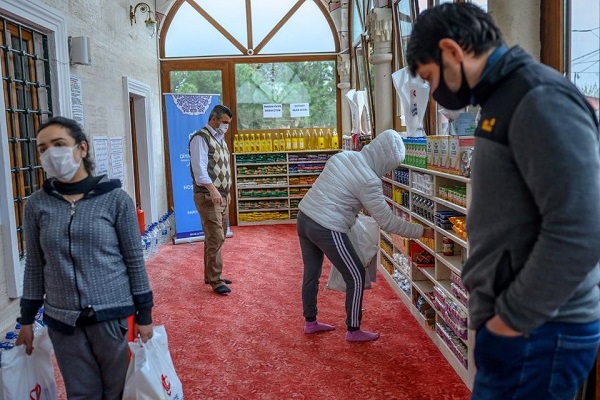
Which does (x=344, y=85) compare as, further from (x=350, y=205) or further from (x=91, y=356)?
(x=91, y=356)

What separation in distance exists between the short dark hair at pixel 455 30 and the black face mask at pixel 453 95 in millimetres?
55

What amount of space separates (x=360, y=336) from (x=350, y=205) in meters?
1.04

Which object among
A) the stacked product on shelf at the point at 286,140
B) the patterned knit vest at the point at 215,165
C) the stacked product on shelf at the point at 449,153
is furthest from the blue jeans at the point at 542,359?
the stacked product on shelf at the point at 286,140

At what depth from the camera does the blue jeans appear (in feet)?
4.77

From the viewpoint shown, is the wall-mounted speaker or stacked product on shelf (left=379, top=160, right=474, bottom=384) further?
the wall-mounted speaker

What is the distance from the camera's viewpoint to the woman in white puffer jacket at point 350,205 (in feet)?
13.0

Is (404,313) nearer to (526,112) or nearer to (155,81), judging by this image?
(526,112)

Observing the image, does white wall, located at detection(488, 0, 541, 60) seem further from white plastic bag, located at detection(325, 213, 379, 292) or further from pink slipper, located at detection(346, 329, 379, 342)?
pink slipper, located at detection(346, 329, 379, 342)

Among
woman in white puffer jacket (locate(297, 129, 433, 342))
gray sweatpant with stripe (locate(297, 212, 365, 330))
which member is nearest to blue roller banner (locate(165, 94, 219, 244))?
gray sweatpant with stripe (locate(297, 212, 365, 330))

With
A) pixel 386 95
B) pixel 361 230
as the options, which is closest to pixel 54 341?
→ pixel 361 230

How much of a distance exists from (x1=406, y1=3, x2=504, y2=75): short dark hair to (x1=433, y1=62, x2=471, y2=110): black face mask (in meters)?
0.05

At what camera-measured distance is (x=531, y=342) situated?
57.3 inches

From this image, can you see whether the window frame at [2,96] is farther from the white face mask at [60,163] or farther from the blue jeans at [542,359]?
the blue jeans at [542,359]

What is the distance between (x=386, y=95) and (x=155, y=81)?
4.57 meters
